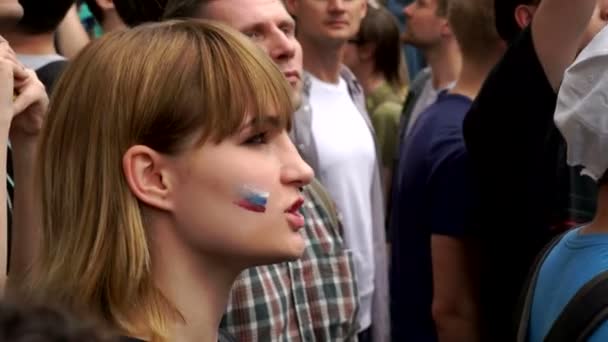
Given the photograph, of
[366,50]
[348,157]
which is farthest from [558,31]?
[366,50]

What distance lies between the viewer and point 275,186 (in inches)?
87.5

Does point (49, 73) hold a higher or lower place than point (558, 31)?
lower

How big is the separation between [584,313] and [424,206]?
1536 mm

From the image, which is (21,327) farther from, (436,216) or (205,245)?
(436,216)

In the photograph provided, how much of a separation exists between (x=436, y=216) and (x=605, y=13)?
32.4 inches

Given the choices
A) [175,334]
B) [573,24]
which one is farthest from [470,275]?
[175,334]

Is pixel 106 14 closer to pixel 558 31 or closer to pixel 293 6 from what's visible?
pixel 293 6

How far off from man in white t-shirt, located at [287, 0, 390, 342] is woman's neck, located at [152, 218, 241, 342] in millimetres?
1865

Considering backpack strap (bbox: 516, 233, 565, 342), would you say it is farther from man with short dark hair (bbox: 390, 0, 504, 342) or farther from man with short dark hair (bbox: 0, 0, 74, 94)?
man with short dark hair (bbox: 0, 0, 74, 94)

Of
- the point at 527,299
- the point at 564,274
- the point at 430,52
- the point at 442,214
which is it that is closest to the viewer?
the point at 564,274

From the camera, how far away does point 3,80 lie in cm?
252

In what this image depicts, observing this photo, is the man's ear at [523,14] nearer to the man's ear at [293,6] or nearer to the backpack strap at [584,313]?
the backpack strap at [584,313]

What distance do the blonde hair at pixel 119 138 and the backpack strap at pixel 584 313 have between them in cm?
73

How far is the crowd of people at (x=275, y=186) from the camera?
216cm
